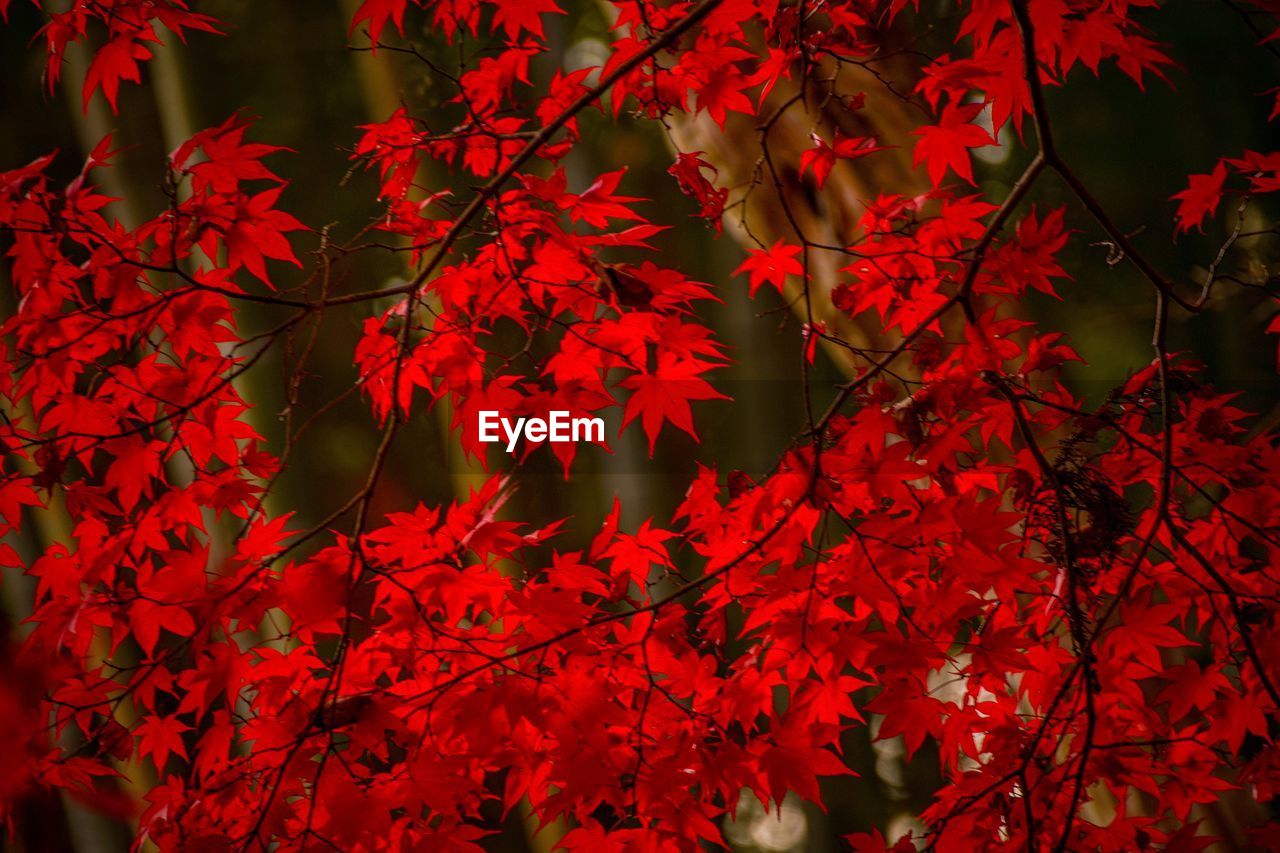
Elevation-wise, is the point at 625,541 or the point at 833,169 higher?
the point at 833,169

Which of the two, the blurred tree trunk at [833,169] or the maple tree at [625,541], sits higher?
the blurred tree trunk at [833,169]

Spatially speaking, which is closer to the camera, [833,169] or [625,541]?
[625,541]

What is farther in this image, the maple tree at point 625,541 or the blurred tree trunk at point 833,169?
the blurred tree trunk at point 833,169

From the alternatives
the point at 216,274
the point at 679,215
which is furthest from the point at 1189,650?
the point at 216,274

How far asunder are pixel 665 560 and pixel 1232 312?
1964 mm

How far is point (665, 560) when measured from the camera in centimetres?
171

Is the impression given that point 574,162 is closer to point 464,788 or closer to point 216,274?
point 216,274

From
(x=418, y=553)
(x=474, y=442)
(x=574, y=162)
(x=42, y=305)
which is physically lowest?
(x=418, y=553)

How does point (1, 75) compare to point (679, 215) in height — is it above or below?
above

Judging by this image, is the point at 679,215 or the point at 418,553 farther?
the point at 679,215

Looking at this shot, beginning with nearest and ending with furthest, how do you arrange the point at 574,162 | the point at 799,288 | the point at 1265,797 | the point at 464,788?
the point at 464,788
the point at 1265,797
the point at 799,288
the point at 574,162

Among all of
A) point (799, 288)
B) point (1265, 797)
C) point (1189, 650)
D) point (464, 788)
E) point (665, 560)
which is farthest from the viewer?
point (799, 288)

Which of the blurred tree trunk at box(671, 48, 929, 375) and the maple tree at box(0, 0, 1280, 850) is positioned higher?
the blurred tree trunk at box(671, 48, 929, 375)

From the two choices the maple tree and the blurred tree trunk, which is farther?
the blurred tree trunk
